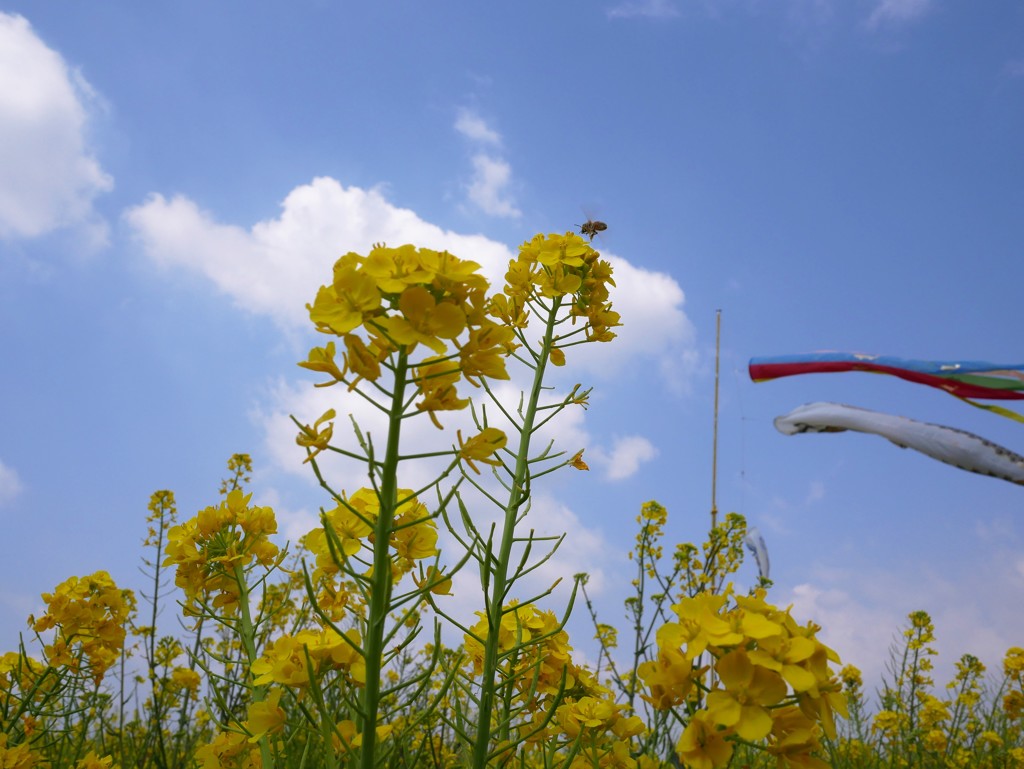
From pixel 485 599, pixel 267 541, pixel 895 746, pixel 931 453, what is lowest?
pixel 895 746

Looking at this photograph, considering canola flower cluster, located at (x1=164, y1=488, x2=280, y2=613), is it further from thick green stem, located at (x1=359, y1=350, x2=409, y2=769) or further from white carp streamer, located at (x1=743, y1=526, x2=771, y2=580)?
white carp streamer, located at (x1=743, y1=526, x2=771, y2=580)

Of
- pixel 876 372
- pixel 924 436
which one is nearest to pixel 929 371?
pixel 876 372

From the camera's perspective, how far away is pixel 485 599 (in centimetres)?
211

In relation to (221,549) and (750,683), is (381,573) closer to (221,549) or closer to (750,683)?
(750,683)

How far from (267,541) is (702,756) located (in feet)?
5.00

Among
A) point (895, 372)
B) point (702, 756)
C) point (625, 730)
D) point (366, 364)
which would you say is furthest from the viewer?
point (895, 372)

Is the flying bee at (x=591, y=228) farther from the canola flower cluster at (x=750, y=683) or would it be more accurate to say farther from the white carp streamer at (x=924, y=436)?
the canola flower cluster at (x=750, y=683)

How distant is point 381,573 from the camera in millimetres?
1516

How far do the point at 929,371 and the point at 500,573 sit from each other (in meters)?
2.94

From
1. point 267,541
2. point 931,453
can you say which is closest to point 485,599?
point 267,541

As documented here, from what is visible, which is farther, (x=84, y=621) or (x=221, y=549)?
(x=84, y=621)

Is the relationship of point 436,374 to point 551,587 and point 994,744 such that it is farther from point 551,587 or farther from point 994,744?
point 994,744

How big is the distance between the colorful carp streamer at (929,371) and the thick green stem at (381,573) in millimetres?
3343

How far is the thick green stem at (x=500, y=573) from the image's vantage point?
1945mm
